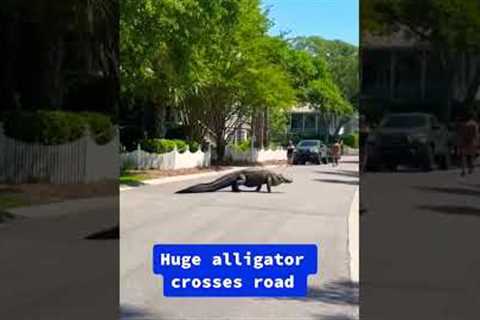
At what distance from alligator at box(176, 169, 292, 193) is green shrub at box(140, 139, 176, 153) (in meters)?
0.23

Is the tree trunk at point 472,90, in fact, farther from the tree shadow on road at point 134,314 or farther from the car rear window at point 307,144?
the tree shadow on road at point 134,314

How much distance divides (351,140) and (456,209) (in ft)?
2.13

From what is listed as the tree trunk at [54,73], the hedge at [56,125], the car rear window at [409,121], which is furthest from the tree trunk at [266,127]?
the tree trunk at [54,73]

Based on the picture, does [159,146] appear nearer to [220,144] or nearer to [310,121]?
[220,144]

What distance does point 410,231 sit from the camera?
356 centimetres

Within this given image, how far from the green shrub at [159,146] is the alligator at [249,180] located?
23 centimetres

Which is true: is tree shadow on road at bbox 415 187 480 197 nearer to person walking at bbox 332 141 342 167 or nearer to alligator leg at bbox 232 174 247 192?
person walking at bbox 332 141 342 167

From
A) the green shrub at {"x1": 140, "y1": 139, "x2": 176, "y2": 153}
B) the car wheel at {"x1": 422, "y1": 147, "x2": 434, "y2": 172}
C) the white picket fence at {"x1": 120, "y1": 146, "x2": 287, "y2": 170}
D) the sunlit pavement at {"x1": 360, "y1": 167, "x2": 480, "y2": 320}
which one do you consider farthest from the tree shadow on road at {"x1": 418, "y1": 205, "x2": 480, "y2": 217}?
the green shrub at {"x1": 140, "y1": 139, "x2": 176, "y2": 153}

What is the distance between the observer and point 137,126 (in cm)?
334

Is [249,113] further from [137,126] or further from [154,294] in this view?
[154,294]

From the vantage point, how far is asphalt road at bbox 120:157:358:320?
3271 millimetres

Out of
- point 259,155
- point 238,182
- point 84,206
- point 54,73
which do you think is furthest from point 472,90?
point 84,206

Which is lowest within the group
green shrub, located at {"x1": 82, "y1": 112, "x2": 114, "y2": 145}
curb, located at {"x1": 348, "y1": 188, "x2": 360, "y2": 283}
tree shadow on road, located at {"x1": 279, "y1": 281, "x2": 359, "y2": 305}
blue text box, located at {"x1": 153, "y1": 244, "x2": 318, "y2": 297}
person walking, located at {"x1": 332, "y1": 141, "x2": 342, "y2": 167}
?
tree shadow on road, located at {"x1": 279, "y1": 281, "x2": 359, "y2": 305}

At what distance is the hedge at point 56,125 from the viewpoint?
343 cm
